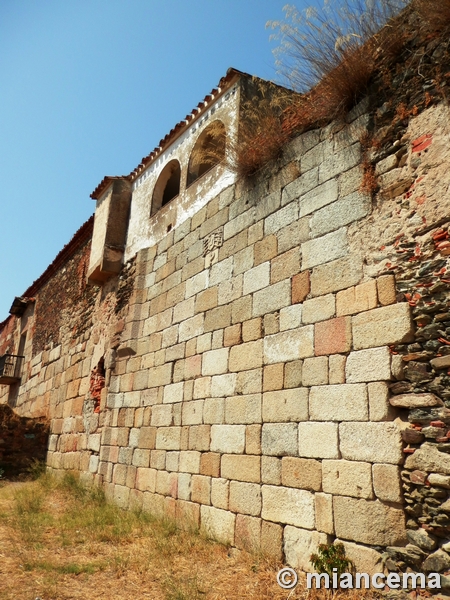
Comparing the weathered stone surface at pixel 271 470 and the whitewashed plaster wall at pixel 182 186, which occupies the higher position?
the whitewashed plaster wall at pixel 182 186

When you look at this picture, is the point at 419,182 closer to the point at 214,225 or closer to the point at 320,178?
the point at 320,178

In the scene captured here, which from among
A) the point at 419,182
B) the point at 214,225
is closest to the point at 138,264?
the point at 214,225

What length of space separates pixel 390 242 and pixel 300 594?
2883 millimetres

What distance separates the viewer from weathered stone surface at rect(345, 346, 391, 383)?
4.11 meters

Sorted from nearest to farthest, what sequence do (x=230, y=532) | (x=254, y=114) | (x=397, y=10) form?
(x=397, y=10)
(x=230, y=532)
(x=254, y=114)

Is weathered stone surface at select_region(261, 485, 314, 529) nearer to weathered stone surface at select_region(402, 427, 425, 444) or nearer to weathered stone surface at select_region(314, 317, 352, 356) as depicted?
weathered stone surface at select_region(402, 427, 425, 444)

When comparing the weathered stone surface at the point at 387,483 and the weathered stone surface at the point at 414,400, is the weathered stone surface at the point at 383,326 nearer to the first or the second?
the weathered stone surface at the point at 414,400

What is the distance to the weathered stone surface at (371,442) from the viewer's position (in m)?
3.90

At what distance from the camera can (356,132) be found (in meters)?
4.96

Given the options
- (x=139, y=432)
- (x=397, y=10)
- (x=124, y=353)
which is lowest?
(x=139, y=432)

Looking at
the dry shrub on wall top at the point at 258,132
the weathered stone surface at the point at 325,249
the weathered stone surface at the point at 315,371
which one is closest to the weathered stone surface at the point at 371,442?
the weathered stone surface at the point at 315,371

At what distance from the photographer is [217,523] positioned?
5445 mm

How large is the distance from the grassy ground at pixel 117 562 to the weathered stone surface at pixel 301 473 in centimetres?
73

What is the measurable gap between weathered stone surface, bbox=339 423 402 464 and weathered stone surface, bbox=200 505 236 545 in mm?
1682
